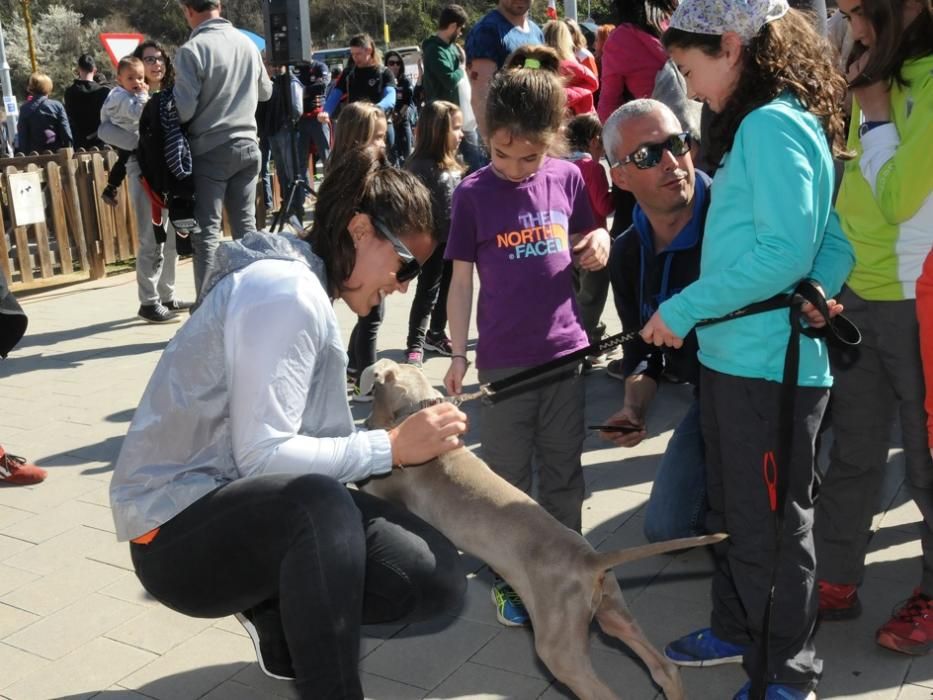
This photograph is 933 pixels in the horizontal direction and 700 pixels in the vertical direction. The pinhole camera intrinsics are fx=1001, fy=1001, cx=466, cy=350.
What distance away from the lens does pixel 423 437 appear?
2738 mm

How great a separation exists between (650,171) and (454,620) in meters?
1.71

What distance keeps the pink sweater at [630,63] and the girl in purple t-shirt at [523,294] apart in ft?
8.20

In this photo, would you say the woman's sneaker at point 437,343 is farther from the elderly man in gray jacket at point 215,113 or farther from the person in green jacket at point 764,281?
the person in green jacket at point 764,281

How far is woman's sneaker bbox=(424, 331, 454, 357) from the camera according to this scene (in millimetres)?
6949

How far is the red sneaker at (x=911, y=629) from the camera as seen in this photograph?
3.14 meters

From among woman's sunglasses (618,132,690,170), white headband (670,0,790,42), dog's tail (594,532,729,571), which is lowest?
dog's tail (594,532,729,571)

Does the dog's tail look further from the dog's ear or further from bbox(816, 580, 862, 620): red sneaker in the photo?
the dog's ear

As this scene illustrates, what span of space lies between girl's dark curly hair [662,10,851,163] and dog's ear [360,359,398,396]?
4.88 feet

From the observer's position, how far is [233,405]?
8.32 ft

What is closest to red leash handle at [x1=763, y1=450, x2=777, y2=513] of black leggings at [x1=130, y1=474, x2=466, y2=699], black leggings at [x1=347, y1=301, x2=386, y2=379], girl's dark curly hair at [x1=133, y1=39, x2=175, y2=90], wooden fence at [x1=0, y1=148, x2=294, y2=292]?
black leggings at [x1=130, y1=474, x2=466, y2=699]

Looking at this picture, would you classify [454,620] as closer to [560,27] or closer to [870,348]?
[870,348]

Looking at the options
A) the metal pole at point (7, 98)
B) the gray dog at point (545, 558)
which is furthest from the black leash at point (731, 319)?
the metal pole at point (7, 98)

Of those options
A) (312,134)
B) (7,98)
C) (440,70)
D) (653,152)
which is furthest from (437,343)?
(7,98)

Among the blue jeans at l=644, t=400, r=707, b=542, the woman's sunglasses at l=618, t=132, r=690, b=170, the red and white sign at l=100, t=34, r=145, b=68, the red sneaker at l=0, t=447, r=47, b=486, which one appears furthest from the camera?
the red and white sign at l=100, t=34, r=145, b=68
